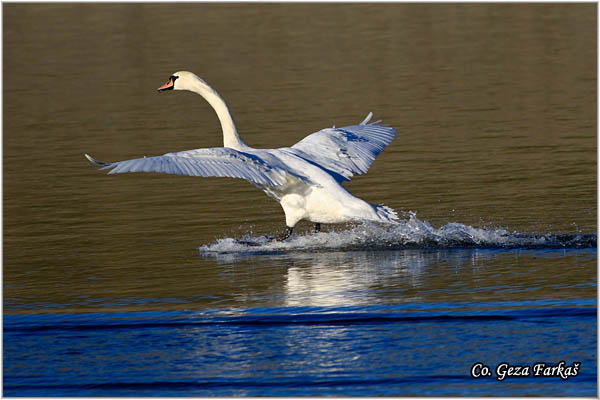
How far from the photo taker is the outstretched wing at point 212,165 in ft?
31.2

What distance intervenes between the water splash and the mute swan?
215 millimetres

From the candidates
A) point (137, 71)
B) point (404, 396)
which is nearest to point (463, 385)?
point (404, 396)

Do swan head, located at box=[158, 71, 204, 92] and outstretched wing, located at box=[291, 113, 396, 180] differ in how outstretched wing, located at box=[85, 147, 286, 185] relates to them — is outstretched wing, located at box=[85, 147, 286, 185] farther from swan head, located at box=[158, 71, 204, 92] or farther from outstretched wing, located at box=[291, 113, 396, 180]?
swan head, located at box=[158, 71, 204, 92]

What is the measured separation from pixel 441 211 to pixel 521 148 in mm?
3970

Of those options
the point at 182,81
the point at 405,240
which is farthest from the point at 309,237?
the point at 182,81

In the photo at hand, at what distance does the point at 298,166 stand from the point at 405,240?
1.24 m

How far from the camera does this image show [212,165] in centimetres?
984

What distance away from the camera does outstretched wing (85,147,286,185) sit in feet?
31.2

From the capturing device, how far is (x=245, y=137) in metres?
17.0

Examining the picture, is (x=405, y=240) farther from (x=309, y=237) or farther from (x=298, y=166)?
(x=298, y=166)

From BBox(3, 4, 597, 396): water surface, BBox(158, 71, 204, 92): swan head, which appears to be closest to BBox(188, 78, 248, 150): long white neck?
BBox(158, 71, 204, 92): swan head

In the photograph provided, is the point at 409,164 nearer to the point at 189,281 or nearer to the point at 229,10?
the point at 189,281

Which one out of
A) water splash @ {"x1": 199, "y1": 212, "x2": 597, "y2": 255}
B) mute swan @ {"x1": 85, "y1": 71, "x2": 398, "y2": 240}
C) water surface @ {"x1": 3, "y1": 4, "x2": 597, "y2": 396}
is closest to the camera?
water surface @ {"x1": 3, "y1": 4, "x2": 597, "y2": 396}

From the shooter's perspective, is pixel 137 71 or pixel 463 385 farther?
pixel 137 71
